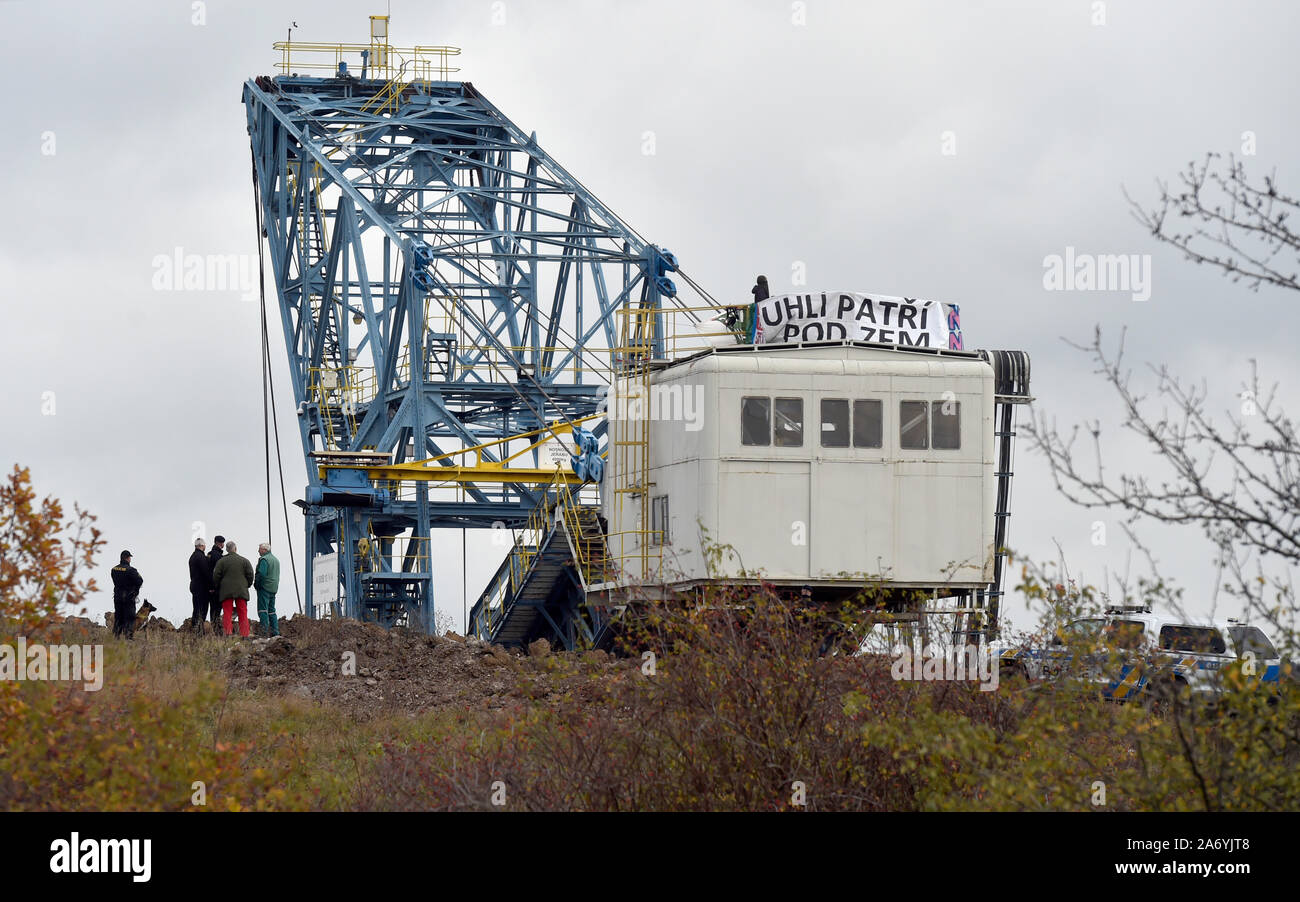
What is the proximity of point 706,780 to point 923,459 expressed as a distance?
1318 cm

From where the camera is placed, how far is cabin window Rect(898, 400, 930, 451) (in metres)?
27.5

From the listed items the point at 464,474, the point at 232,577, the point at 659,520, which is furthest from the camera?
the point at 464,474

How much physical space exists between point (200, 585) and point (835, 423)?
10.5 m

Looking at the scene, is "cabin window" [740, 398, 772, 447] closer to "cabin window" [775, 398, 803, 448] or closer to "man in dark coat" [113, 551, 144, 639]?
"cabin window" [775, 398, 803, 448]

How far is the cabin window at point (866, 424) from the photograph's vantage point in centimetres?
2738

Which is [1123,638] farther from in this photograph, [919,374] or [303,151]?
[303,151]

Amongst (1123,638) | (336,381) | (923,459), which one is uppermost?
(336,381)

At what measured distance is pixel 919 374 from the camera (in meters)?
27.5

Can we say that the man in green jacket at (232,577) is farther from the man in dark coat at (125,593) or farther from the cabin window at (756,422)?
the cabin window at (756,422)

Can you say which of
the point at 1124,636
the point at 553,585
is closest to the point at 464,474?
the point at 553,585

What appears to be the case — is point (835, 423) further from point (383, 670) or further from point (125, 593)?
point (125, 593)

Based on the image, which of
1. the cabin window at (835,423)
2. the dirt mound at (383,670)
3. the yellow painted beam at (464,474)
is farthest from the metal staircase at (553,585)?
the cabin window at (835,423)

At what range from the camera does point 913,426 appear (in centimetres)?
2747
